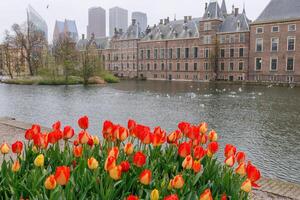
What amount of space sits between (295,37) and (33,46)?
35.1m

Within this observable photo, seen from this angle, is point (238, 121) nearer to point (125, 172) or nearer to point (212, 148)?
point (212, 148)

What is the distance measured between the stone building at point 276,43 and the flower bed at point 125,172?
39.4 m

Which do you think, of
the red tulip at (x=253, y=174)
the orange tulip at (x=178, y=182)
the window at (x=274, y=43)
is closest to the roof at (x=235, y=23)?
the window at (x=274, y=43)

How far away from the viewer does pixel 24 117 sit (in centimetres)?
1311

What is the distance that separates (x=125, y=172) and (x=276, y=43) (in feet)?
136

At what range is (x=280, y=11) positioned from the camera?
1556 inches

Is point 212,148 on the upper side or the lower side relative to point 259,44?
lower

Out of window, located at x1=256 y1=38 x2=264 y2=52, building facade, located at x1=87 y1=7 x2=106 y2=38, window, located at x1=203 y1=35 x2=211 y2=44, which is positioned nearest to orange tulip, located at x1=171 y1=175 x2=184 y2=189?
window, located at x1=256 y1=38 x2=264 y2=52

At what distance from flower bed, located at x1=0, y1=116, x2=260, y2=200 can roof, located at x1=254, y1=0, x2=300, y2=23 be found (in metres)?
39.8

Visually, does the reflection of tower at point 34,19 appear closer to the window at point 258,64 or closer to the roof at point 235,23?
the roof at point 235,23

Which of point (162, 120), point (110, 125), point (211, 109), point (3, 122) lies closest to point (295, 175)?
point (110, 125)

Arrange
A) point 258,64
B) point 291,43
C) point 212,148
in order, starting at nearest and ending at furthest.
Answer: point 212,148 < point 291,43 < point 258,64

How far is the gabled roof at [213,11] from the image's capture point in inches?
1788

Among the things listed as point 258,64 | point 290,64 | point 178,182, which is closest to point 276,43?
point 290,64
